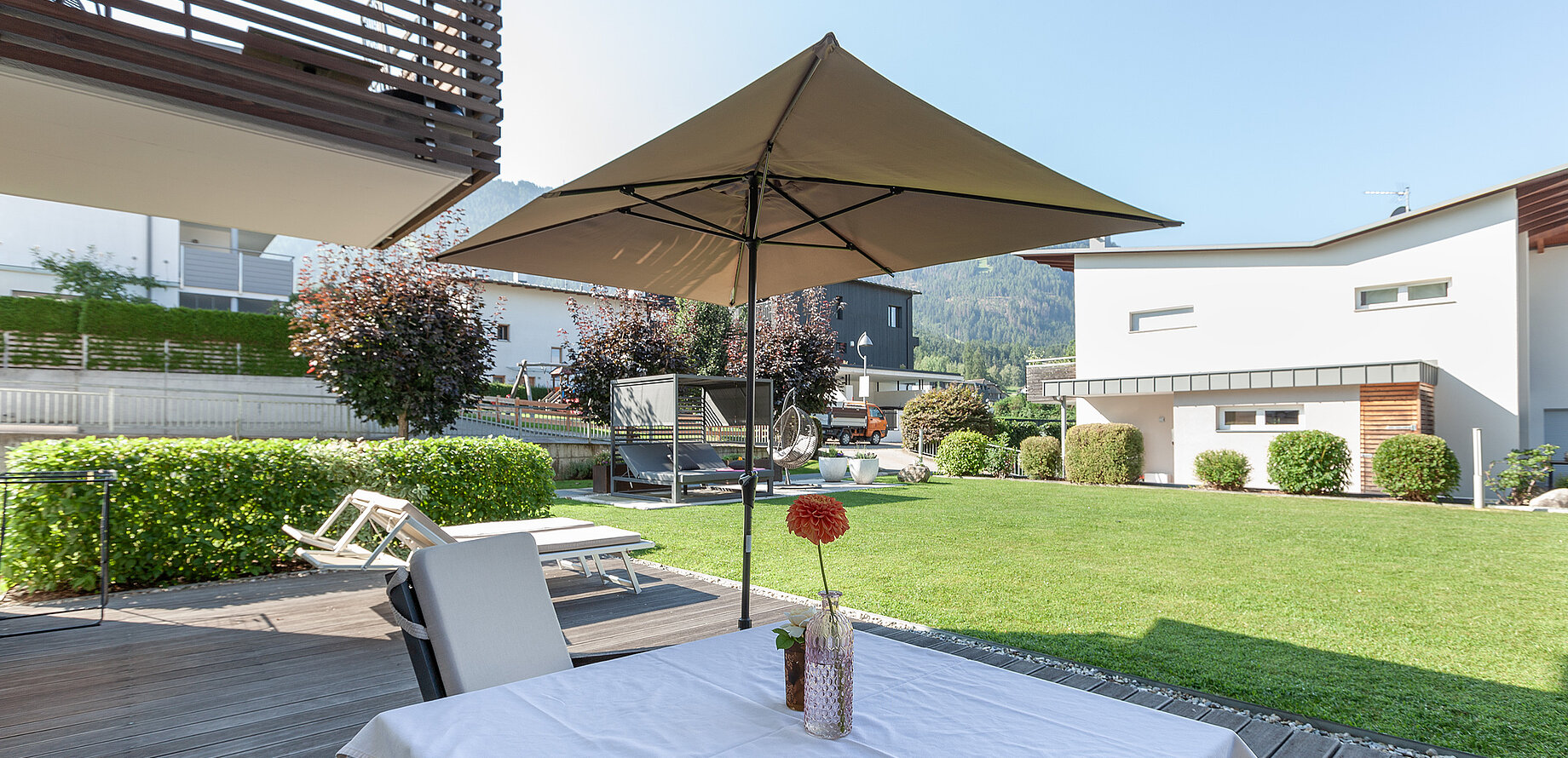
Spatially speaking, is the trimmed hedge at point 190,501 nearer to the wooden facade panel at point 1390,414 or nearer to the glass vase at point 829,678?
the glass vase at point 829,678

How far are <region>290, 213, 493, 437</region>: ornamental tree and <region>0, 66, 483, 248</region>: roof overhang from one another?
15.3 feet

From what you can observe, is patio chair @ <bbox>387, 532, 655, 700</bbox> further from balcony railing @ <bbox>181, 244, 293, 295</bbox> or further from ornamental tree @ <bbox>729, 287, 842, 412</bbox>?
balcony railing @ <bbox>181, 244, 293, 295</bbox>

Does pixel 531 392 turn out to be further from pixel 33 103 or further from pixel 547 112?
pixel 33 103

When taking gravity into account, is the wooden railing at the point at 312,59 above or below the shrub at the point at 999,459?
Answer: above

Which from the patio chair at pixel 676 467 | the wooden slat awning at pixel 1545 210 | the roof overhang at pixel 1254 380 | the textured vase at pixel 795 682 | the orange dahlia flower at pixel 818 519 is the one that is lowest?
the patio chair at pixel 676 467

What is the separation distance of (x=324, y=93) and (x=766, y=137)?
289cm

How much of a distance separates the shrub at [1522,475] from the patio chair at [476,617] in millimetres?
14359

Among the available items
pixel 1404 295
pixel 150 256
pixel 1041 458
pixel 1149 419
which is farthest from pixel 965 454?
pixel 150 256

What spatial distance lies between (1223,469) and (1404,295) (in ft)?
15.3

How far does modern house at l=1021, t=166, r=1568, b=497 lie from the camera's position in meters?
12.3

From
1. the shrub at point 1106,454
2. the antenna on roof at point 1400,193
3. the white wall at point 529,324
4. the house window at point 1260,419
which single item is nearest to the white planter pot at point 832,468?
the shrub at point 1106,454

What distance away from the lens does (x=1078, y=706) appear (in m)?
1.64

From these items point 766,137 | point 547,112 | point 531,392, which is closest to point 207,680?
point 766,137

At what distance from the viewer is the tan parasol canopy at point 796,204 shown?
2.46 m
